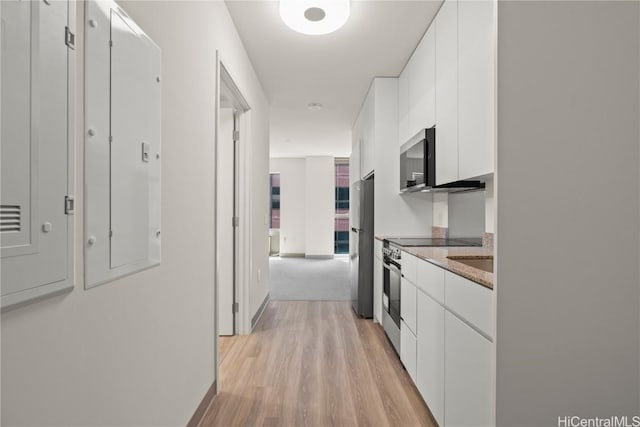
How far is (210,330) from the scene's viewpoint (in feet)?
6.80

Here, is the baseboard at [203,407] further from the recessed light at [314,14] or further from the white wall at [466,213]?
the recessed light at [314,14]

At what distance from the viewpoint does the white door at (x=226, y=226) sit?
319 cm

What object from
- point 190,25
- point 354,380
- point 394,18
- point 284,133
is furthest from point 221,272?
point 284,133

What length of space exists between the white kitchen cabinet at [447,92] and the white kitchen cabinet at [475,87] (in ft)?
0.24

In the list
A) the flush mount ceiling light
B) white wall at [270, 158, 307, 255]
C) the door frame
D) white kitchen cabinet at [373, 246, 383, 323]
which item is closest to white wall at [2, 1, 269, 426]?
the flush mount ceiling light

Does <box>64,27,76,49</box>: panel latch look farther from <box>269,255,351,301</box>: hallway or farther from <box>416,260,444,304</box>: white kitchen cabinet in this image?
<box>269,255,351,301</box>: hallway

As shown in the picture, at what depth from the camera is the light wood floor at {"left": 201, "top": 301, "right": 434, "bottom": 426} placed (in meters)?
1.92

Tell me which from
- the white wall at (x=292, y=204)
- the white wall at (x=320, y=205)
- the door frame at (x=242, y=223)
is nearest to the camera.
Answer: the door frame at (x=242, y=223)

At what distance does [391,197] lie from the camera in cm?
347

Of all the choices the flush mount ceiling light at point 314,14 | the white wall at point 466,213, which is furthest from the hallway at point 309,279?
the flush mount ceiling light at point 314,14

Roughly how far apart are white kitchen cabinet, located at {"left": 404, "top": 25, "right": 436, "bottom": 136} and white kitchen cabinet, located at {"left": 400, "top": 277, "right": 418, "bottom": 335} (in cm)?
117

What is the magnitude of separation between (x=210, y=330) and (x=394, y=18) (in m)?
2.43

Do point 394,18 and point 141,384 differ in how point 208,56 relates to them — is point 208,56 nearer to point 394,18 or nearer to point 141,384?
point 394,18

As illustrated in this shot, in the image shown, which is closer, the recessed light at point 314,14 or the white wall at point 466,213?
the recessed light at point 314,14
